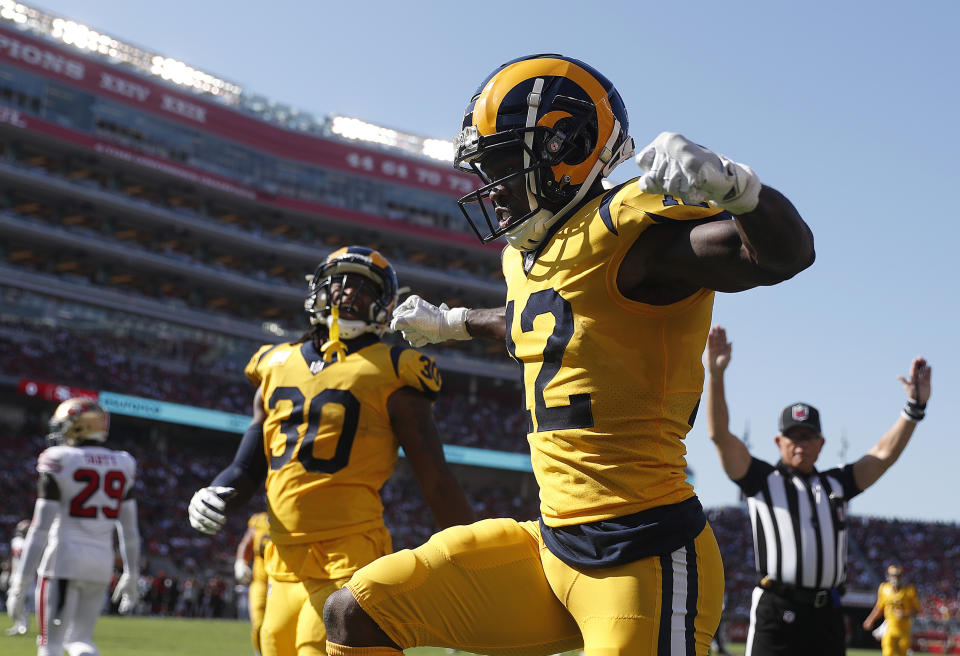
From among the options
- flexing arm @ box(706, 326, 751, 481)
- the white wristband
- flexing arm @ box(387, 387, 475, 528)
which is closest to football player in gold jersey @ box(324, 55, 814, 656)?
the white wristband

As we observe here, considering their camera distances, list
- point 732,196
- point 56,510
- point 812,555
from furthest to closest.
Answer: point 56,510 < point 812,555 < point 732,196

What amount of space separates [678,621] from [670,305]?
75cm

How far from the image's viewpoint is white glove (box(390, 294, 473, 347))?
11.1ft

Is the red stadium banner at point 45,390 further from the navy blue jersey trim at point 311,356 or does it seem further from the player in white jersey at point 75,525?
the navy blue jersey trim at point 311,356

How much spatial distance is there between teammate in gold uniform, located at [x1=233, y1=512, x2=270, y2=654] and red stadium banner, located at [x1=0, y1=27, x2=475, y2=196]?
26607 mm

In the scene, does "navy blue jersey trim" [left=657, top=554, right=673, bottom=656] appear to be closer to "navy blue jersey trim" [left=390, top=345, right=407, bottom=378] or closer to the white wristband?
the white wristband

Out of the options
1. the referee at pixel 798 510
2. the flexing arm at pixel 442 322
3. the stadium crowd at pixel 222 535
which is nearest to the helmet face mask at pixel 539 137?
the flexing arm at pixel 442 322

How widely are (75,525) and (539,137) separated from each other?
5099 millimetres

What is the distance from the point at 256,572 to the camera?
8078 millimetres

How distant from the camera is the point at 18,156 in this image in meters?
34.6

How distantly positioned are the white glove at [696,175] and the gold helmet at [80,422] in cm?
544

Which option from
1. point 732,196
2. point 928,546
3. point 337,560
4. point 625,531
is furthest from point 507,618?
point 928,546

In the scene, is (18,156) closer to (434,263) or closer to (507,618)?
(434,263)

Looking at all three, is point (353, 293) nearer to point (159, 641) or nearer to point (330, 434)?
point (330, 434)
